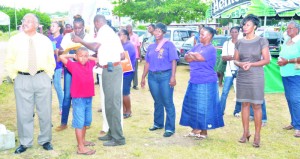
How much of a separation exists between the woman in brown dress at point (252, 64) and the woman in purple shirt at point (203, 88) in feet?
1.24

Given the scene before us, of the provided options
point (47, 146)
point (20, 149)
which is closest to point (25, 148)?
point (20, 149)

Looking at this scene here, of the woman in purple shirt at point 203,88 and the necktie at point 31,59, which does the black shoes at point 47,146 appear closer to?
the necktie at point 31,59

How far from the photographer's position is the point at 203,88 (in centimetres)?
535

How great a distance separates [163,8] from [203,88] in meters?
16.0

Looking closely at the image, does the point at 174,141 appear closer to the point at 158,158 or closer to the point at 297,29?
→ the point at 158,158

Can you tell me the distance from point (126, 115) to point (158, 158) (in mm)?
2335

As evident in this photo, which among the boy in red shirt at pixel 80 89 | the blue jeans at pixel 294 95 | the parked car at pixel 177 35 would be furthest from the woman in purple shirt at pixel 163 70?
the parked car at pixel 177 35

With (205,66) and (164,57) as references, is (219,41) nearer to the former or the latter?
(164,57)

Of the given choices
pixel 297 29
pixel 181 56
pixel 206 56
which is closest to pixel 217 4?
pixel 181 56

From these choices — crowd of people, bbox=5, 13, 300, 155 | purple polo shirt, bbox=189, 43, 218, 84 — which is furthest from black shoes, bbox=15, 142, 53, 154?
purple polo shirt, bbox=189, 43, 218, 84

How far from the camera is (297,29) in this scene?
227 inches

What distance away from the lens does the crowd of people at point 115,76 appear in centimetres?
475

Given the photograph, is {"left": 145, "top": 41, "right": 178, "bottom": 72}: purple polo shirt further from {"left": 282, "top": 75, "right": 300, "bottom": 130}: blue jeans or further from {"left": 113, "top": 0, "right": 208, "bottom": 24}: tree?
{"left": 113, "top": 0, "right": 208, "bottom": 24}: tree

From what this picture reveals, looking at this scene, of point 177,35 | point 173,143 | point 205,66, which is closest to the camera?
point 205,66
